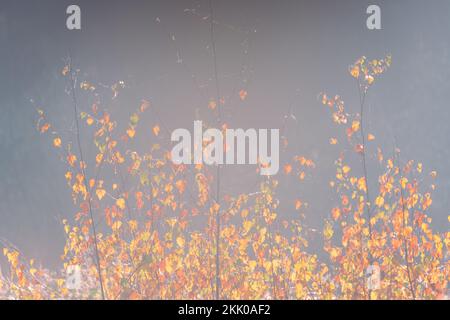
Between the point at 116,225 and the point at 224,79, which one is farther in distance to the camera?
the point at 224,79

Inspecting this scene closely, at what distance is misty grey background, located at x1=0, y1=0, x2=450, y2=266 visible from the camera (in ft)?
34.1

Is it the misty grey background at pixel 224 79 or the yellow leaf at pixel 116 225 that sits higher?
the misty grey background at pixel 224 79

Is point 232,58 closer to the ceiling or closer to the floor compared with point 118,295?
closer to the ceiling

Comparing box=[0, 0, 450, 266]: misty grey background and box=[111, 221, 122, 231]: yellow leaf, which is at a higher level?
box=[0, 0, 450, 266]: misty grey background

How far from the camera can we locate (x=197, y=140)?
19.5 feet

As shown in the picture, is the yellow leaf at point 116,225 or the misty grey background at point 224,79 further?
the misty grey background at point 224,79

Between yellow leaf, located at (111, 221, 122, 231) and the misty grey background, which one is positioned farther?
the misty grey background

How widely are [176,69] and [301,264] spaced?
243 inches

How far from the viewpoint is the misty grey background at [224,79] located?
34.1 feet

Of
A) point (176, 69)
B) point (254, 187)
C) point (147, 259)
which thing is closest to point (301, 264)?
point (147, 259)

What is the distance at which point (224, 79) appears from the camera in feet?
32.5

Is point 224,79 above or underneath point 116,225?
above

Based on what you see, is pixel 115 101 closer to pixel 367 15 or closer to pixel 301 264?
pixel 367 15

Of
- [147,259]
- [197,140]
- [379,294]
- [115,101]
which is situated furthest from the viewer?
[115,101]
